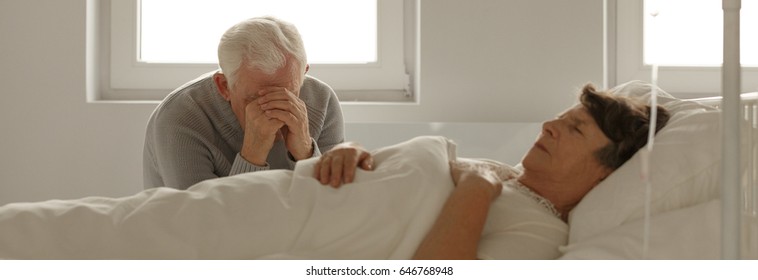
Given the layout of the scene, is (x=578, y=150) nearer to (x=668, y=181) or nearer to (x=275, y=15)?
(x=668, y=181)

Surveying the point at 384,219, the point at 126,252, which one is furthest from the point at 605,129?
the point at 126,252

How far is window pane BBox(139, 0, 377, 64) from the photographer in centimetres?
251

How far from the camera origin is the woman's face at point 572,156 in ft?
4.50

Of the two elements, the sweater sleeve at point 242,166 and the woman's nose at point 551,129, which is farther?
the sweater sleeve at point 242,166

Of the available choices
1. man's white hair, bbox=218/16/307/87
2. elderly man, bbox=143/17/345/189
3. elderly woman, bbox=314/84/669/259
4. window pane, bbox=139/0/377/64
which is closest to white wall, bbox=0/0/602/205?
window pane, bbox=139/0/377/64

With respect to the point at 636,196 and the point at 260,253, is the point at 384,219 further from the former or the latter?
the point at 636,196

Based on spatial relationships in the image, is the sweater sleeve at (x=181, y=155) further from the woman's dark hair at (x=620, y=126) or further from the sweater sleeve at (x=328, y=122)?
the woman's dark hair at (x=620, y=126)

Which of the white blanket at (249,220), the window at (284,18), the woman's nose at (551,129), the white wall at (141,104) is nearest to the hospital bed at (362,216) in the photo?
the white blanket at (249,220)

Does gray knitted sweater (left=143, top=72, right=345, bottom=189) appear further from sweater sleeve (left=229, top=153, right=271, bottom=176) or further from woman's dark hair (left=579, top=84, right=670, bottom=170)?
woman's dark hair (left=579, top=84, right=670, bottom=170)

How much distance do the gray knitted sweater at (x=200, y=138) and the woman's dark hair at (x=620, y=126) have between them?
0.63m

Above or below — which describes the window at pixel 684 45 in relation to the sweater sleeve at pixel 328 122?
above

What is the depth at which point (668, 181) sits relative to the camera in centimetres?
123

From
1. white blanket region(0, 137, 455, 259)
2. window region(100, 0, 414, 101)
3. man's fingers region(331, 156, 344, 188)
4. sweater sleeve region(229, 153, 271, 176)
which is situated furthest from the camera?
window region(100, 0, 414, 101)

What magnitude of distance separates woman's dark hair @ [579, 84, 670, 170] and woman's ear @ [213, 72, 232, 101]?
743 mm
